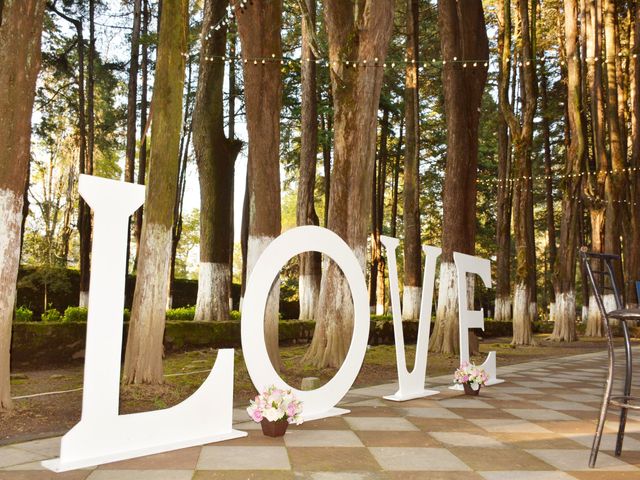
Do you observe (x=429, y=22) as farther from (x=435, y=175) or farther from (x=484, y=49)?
(x=484, y=49)

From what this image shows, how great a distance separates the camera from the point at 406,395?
7082 millimetres

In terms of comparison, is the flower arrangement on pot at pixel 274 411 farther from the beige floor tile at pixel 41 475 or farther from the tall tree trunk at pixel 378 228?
the tall tree trunk at pixel 378 228

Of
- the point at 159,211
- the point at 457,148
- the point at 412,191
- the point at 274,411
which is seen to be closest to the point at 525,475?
the point at 274,411

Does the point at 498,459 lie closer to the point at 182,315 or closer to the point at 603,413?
the point at 603,413

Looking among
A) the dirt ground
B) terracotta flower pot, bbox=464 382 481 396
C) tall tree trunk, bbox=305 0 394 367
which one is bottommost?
the dirt ground

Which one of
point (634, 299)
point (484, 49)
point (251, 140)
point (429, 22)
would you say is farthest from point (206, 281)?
point (429, 22)

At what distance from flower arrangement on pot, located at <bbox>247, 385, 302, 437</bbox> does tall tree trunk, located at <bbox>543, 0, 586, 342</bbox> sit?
15425mm

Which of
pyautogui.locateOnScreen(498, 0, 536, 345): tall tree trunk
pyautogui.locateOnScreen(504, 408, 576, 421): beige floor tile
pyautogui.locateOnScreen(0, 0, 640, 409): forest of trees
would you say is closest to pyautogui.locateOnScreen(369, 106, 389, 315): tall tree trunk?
pyautogui.locateOnScreen(0, 0, 640, 409): forest of trees

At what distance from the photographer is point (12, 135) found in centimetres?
577

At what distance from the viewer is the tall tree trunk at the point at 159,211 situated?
272 inches

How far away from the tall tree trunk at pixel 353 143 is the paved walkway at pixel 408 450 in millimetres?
2693

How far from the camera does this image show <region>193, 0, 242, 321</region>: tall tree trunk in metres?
→ 13.4

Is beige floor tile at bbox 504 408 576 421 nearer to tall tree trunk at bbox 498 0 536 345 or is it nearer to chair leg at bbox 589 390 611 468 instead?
chair leg at bbox 589 390 611 468

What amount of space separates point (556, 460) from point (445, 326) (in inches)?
335
